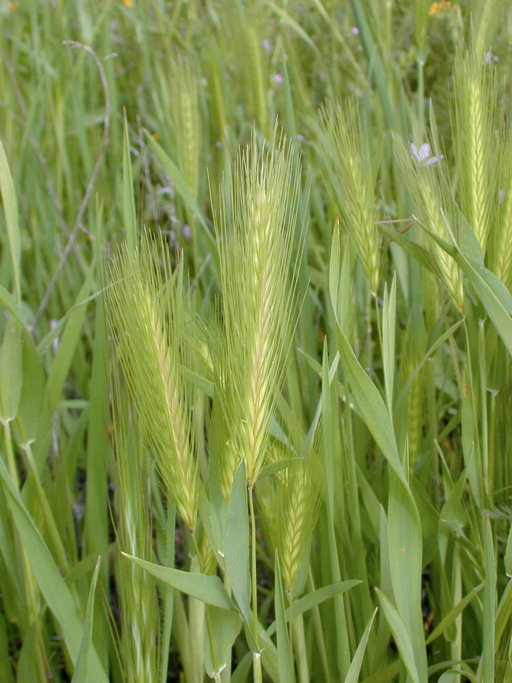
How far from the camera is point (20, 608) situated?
0.69 meters

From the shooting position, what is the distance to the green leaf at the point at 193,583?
44 centimetres

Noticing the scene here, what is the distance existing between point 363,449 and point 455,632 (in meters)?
0.18

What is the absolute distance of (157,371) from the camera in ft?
1.51

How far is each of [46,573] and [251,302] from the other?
23cm

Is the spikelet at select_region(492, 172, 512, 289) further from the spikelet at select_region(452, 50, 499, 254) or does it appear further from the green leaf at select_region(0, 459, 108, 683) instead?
the green leaf at select_region(0, 459, 108, 683)

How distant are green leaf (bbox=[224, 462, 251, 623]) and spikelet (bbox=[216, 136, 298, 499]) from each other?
2 cm

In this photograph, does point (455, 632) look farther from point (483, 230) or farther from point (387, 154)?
point (387, 154)

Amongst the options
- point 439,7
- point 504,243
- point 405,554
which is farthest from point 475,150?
point 439,7

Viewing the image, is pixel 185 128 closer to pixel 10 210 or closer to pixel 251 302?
pixel 10 210

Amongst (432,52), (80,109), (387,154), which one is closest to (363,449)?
(387,154)

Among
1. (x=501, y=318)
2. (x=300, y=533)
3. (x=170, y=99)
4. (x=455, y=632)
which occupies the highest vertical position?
(x=170, y=99)

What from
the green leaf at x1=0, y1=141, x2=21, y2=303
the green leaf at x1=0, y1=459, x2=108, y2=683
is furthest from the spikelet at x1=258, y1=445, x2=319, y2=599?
the green leaf at x1=0, y1=141, x2=21, y2=303

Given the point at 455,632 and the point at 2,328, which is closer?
the point at 455,632

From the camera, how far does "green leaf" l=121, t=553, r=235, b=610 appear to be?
44cm
